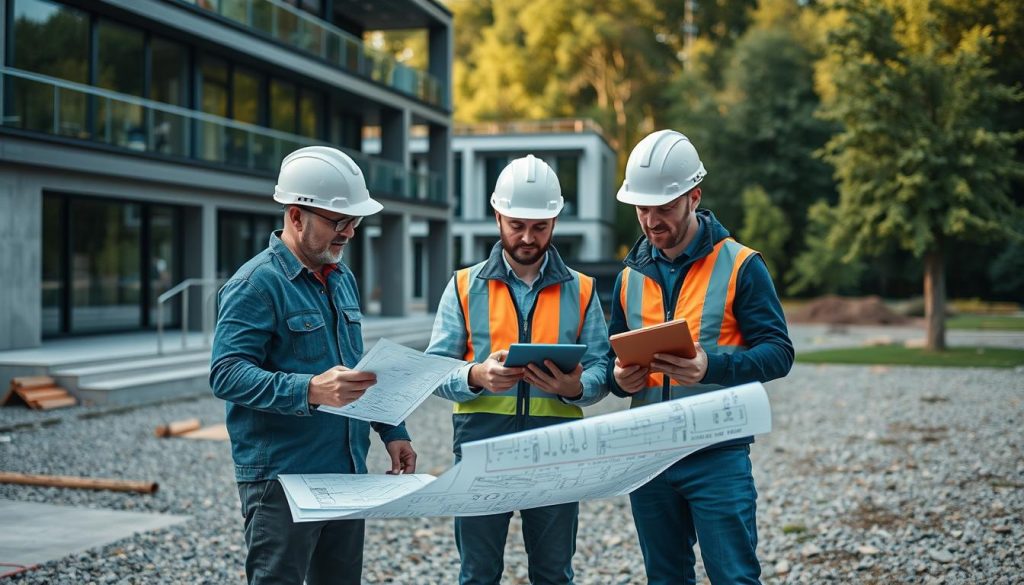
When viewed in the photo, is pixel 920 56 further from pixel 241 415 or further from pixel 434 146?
pixel 241 415

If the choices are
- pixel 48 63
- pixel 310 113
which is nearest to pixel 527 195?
pixel 48 63

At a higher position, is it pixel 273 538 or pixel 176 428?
pixel 273 538

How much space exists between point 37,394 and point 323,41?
1301 cm

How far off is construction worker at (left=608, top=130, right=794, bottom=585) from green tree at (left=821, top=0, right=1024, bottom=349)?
55.3 ft

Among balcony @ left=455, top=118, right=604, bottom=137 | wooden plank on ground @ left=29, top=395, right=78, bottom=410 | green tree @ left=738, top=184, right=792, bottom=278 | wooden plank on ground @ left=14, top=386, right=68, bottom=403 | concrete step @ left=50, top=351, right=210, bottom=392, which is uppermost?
balcony @ left=455, top=118, right=604, bottom=137

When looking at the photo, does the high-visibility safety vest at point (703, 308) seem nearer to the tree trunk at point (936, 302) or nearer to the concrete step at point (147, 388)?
the concrete step at point (147, 388)

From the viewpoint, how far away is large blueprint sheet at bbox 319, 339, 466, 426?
2754mm

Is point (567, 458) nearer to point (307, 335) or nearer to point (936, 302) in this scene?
point (307, 335)

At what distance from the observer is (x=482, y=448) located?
2461mm

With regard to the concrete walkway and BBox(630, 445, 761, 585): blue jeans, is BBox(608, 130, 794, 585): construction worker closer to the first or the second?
BBox(630, 445, 761, 585): blue jeans

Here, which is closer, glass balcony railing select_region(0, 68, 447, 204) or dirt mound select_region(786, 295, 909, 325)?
glass balcony railing select_region(0, 68, 447, 204)

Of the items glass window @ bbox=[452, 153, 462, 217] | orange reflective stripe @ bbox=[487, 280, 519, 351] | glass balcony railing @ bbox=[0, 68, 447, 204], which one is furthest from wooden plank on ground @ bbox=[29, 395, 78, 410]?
glass window @ bbox=[452, 153, 462, 217]

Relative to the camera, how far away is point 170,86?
1850 centimetres

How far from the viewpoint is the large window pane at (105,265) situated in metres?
16.5
